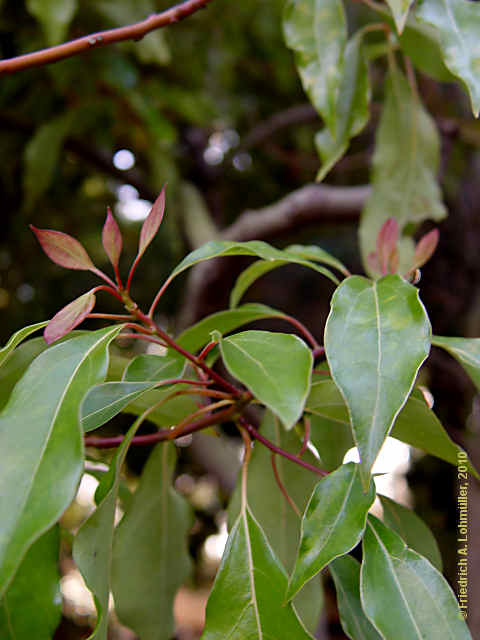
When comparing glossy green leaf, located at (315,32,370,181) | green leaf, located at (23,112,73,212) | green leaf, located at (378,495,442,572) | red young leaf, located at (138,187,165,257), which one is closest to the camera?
red young leaf, located at (138,187,165,257)

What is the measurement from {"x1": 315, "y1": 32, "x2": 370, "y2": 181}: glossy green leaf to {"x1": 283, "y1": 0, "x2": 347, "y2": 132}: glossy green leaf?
0.06 m

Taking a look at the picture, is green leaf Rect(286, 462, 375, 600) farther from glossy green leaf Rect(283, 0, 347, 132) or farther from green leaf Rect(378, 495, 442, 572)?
glossy green leaf Rect(283, 0, 347, 132)

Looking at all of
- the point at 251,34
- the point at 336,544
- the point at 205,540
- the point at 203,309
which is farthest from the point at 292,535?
the point at 205,540

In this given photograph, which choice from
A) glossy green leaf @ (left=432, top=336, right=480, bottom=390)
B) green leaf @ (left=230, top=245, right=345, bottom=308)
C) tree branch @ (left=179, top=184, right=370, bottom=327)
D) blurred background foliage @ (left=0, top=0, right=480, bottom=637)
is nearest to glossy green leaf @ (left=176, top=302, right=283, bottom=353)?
green leaf @ (left=230, top=245, right=345, bottom=308)

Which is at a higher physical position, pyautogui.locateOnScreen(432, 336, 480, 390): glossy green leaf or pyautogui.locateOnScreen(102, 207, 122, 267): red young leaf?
pyautogui.locateOnScreen(102, 207, 122, 267): red young leaf

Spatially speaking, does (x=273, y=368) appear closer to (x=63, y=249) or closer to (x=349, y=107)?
(x=63, y=249)

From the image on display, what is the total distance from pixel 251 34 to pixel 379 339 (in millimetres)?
1387

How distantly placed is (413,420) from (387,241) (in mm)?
152

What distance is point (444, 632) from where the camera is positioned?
31cm

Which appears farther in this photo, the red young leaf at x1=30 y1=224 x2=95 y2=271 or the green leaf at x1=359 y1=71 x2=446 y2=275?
the green leaf at x1=359 y1=71 x2=446 y2=275

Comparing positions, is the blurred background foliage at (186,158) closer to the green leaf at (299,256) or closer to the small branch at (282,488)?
the green leaf at (299,256)

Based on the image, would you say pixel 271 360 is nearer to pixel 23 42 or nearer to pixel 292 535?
pixel 292 535

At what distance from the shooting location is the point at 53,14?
75 centimetres

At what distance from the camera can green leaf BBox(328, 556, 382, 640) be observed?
369mm
